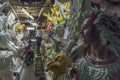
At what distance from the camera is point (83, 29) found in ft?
3.50

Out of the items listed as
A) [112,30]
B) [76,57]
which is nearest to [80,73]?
[76,57]

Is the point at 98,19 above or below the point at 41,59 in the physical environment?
above

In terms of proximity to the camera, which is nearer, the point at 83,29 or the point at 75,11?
the point at 83,29

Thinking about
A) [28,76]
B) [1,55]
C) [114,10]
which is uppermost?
[114,10]

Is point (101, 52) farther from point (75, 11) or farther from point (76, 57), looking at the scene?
point (75, 11)

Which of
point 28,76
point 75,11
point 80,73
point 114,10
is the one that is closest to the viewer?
point 114,10

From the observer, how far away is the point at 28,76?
4.96 m

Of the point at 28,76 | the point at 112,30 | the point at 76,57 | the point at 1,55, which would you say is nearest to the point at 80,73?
the point at 76,57

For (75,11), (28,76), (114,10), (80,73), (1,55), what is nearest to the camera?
(114,10)

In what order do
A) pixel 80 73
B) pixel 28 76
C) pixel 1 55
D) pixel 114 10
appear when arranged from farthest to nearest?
pixel 28 76, pixel 1 55, pixel 80 73, pixel 114 10

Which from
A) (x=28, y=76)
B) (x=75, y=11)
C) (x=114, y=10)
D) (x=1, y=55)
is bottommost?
(x=28, y=76)

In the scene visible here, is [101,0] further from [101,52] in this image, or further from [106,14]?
[101,52]

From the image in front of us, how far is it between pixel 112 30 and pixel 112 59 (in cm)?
9

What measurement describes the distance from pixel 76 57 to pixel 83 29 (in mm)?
152
